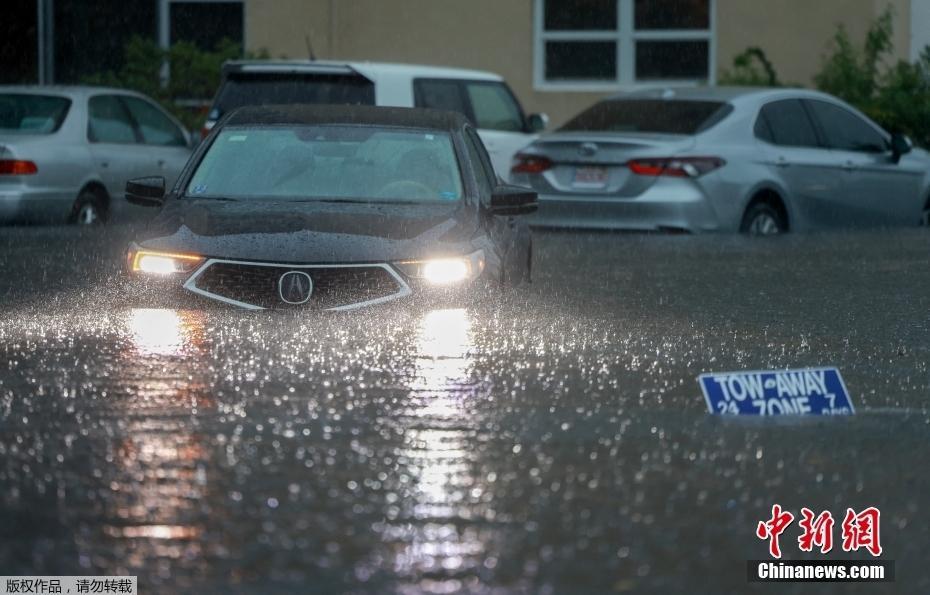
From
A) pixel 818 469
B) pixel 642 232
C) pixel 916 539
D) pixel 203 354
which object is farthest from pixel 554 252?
pixel 916 539

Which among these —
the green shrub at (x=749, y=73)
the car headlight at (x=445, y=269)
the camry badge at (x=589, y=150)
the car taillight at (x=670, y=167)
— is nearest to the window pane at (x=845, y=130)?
the car taillight at (x=670, y=167)

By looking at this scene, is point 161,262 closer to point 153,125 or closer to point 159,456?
point 159,456

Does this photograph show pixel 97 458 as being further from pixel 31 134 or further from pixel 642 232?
pixel 31 134

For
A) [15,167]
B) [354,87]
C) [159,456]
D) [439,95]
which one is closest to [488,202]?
[159,456]

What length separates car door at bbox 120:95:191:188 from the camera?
21.1 meters

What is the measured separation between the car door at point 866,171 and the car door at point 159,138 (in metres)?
6.55

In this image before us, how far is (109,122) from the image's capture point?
68.0ft

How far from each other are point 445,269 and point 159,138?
11.5 m

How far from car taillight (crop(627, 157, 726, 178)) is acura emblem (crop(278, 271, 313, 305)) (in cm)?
744

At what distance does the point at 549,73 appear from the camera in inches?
1127

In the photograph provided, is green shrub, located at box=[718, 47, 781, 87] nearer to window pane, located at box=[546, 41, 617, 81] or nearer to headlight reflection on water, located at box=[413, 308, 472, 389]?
window pane, located at box=[546, 41, 617, 81]

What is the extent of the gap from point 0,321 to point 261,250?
6.58ft

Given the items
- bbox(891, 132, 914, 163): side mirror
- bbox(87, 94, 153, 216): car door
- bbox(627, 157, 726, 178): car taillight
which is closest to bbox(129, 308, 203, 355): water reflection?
bbox(627, 157, 726, 178): car taillight

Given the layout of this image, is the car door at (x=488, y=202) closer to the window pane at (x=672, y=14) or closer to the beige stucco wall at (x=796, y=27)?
the beige stucco wall at (x=796, y=27)
